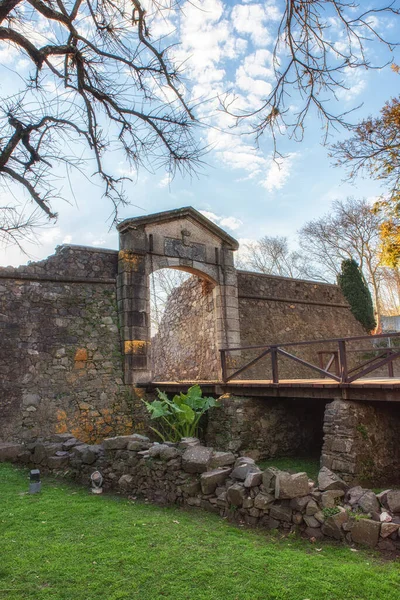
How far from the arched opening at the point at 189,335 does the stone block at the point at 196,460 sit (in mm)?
5721

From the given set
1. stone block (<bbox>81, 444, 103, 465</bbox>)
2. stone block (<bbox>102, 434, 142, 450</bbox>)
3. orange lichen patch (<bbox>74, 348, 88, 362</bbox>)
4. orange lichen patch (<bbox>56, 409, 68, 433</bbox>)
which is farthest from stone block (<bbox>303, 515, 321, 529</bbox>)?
orange lichen patch (<bbox>74, 348, 88, 362</bbox>)

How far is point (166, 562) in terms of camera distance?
3195mm

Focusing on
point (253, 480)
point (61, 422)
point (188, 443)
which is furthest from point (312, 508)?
point (61, 422)

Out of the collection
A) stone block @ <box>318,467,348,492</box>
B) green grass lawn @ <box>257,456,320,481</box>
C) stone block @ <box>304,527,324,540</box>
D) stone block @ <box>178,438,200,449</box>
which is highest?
stone block @ <box>178,438,200,449</box>

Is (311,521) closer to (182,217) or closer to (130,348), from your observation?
(130,348)

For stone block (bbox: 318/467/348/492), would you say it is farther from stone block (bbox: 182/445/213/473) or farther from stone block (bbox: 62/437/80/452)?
stone block (bbox: 62/437/80/452)

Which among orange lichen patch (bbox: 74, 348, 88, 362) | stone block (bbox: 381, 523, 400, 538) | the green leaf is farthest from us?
orange lichen patch (bbox: 74, 348, 88, 362)

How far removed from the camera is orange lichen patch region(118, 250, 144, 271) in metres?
9.58

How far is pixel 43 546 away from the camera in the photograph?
3.53m

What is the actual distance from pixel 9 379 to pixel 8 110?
18.8 ft

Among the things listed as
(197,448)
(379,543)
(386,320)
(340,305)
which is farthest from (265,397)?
(386,320)

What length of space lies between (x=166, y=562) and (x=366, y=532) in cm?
175

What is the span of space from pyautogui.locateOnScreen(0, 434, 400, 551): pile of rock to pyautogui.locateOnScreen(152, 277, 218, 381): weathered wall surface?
5.29 metres

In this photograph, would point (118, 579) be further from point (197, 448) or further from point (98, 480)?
point (98, 480)
